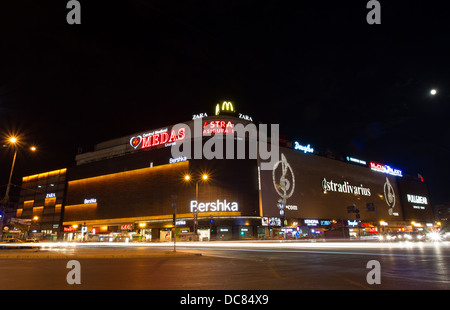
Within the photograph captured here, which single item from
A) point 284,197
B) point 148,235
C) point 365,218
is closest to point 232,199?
point 284,197

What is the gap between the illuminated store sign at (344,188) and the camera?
97.0 metres

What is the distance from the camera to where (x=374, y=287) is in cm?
783

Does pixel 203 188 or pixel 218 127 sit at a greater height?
pixel 218 127

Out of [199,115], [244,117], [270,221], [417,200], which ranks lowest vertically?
[270,221]

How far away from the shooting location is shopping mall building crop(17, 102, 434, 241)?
73.9m

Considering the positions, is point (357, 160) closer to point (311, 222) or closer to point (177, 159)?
point (311, 222)

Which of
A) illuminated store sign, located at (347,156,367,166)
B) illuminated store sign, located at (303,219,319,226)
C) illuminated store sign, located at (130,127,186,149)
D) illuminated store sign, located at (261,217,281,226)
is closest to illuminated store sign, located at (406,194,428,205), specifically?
illuminated store sign, located at (347,156,367,166)

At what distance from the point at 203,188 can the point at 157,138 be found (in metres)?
21.1

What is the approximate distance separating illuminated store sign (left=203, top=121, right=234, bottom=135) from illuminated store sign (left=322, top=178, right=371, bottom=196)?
3963 centimetres

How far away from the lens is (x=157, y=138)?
276ft

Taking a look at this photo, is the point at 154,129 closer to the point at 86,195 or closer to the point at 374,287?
the point at 86,195

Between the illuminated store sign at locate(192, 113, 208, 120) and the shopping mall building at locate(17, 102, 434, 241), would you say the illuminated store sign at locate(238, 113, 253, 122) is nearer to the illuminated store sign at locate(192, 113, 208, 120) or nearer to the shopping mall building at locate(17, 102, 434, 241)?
the shopping mall building at locate(17, 102, 434, 241)

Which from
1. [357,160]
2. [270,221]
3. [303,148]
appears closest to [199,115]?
[270,221]
